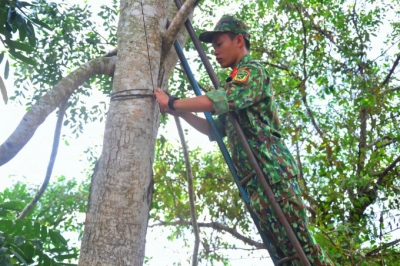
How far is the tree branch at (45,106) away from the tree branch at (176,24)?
276 millimetres

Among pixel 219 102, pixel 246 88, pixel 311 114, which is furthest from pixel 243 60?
pixel 311 114

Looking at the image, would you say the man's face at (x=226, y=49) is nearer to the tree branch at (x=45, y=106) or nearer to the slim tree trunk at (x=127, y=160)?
the slim tree trunk at (x=127, y=160)

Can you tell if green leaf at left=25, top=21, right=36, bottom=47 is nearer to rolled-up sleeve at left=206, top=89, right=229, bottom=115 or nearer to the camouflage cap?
the camouflage cap

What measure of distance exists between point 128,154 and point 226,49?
0.68 meters

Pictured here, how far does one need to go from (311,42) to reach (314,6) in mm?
507

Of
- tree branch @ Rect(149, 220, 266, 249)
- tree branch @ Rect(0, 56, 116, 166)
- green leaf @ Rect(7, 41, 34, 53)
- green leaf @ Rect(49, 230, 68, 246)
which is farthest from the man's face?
tree branch @ Rect(149, 220, 266, 249)

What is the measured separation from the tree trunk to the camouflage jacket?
0.99 feet

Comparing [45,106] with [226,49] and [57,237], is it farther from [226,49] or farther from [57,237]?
[226,49]

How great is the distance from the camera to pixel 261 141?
2070 millimetres

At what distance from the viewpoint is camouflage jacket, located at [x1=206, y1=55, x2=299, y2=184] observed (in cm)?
197

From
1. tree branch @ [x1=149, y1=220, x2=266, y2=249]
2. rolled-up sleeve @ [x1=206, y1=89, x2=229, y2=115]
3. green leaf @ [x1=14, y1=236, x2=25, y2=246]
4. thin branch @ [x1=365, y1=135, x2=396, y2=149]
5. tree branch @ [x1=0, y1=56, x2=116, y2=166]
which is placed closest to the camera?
tree branch @ [x1=0, y1=56, x2=116, y2=166]

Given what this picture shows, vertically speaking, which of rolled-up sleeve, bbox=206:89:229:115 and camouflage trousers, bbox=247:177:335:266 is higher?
rolled-up sleeve, bbox=206:89:229:115

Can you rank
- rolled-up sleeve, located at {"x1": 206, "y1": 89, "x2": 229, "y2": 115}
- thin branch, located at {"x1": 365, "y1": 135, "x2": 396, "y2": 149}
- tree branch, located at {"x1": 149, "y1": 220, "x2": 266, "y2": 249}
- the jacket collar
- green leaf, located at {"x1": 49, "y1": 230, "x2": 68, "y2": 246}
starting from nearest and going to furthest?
rolled-up sleeve, located at {"x1": 206, "y1": 89, "x2": 229, "y2": 115}, the jacket collar, green leaf, located at {"x1": 49, "y1": 230, "x2": 68, "y2": 246}, thin branch, located at {"x1": 365, "y1": 135, "x2": 396, "y2": 149}, tree branch, located at {"x1": 149, "y1": 220, "x2": 266, "y2": 249}

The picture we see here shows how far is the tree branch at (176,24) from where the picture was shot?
2055 millimetres
